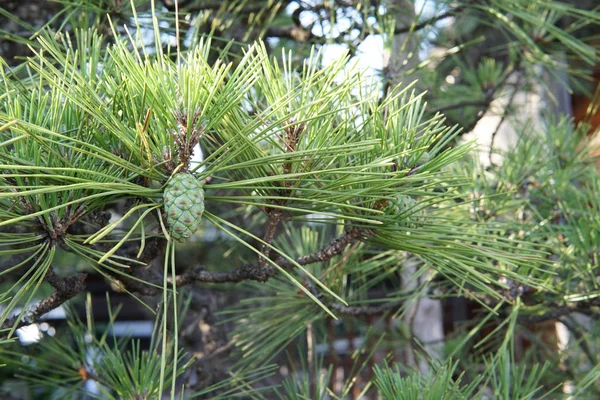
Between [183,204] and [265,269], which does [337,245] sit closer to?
[265,269]

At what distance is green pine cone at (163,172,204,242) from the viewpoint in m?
0.33

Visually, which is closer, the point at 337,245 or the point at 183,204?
the point at 183,204

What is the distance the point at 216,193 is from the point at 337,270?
247 mm

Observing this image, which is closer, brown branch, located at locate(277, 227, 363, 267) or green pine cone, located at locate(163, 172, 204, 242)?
green pine cone, located at locate(163, 172, 204, 242)

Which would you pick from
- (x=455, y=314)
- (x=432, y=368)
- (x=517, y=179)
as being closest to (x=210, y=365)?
(x=432, y=368)

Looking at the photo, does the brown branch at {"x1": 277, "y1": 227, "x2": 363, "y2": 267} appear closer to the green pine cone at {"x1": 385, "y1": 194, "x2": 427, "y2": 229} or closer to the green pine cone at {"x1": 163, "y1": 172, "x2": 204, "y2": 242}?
the green pine cone at {"x1": 385, "y1": 194, "x2": 427, "y2": 229}

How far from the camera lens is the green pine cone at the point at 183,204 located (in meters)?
0.33

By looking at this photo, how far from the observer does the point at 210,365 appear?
0.78m

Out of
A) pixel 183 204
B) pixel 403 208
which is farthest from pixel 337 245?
pixel 183 204

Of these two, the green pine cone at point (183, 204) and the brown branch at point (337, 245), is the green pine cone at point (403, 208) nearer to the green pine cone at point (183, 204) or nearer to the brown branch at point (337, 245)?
the brown branch at point (337, 245)

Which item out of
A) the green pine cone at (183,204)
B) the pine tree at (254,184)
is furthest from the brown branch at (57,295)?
the green pine cone at (183,204)

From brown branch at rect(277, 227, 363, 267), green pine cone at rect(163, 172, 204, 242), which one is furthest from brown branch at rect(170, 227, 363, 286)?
green pine cone at rect(163, 172, 204, 242)

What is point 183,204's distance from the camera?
13.1 inches

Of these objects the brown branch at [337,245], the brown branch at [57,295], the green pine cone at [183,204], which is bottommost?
the brown branch at [57,295]
